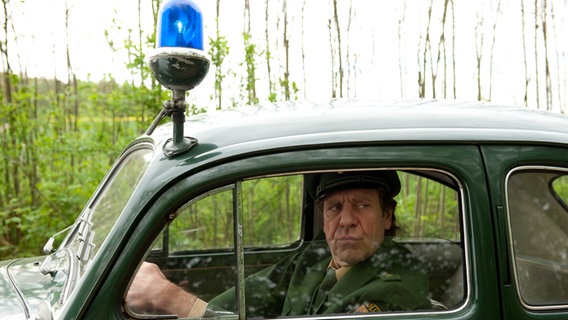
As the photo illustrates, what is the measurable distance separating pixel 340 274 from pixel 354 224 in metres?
0.21

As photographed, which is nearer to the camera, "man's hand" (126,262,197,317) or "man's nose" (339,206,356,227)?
"man's hand" (126,262,197,317)

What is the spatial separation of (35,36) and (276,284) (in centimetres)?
738

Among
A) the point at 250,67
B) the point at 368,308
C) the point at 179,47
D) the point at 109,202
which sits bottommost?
the point at 368,308

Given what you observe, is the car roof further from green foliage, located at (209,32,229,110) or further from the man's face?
green foliage, located at (209,32,229,110)

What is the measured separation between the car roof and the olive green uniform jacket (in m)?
0.40

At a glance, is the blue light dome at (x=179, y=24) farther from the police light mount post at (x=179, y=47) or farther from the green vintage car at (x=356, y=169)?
the green vintage car at (x=356, y=169)

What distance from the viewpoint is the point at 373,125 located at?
2.04m

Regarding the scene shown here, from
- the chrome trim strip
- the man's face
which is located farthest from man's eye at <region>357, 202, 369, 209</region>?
the chrome trim strip

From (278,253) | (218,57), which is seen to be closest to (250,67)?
(218,57)

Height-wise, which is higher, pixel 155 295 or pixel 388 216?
pixel 388 216

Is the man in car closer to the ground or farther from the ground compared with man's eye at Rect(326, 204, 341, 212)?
closer to the ground

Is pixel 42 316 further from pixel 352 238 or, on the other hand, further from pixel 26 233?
pixel 26 233

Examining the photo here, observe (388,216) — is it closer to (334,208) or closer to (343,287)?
(334,208)

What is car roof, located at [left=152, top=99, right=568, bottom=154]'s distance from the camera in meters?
1.96
